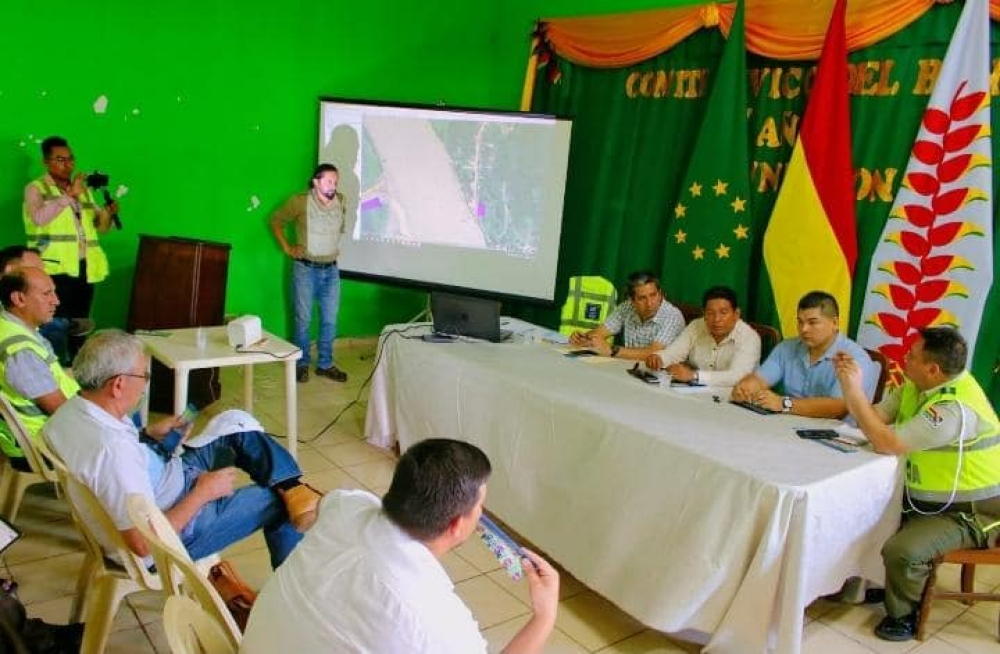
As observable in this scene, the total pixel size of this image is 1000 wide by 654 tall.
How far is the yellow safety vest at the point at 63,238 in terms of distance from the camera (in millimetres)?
3807

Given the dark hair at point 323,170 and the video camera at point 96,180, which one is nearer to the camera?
the video camera at point 96,180

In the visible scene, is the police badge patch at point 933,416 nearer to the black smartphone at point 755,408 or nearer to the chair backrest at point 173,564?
the black smartphone at point 755,408

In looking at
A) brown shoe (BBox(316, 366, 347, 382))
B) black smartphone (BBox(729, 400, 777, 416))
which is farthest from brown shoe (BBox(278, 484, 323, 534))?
brown shoe (BBox(316, 366, 347, 382))

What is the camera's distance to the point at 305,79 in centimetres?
490

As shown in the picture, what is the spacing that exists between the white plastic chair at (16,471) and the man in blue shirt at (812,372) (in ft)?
7.70

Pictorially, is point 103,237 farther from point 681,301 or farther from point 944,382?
point 944,382

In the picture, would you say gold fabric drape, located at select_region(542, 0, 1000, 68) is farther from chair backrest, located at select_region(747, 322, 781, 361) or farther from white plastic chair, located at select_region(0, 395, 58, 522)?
white plastic chair, located at select_region(0, 395, 58, 522)

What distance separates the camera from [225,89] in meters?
4.65

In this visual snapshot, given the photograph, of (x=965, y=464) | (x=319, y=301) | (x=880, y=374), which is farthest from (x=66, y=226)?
(x=965, y=464)

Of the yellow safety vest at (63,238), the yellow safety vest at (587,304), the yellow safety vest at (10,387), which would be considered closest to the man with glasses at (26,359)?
the yellow safety vest at (10,387)

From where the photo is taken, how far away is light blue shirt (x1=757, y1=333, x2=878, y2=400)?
2.72 m

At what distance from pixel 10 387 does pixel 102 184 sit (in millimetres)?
2053

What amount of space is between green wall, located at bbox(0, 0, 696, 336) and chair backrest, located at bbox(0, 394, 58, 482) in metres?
2.32

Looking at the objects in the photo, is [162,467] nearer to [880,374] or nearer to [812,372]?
[812,372]
